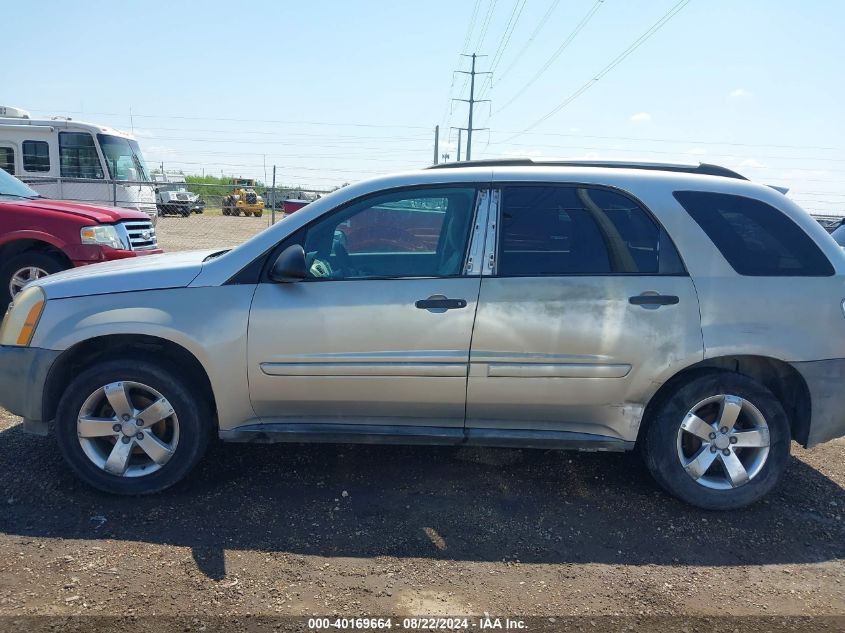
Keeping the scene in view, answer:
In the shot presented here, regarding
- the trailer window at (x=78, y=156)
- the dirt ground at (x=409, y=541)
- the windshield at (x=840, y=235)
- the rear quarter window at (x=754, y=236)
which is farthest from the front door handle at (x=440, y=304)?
the trailer window at (x=78, y=156)

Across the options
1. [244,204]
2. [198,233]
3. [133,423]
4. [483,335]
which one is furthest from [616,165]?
[244,204]

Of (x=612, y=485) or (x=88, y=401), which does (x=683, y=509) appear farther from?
(x=88, y=401)

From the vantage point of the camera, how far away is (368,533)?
3.26 m

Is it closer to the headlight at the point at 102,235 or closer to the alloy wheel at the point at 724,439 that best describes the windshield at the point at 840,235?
the alloy wheel at the point at 724,439

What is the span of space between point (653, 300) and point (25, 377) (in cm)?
347

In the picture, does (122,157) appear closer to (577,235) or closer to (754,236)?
(577,235)

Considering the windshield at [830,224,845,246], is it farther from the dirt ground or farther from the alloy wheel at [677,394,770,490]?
the alloy wheel at [677,394,770,490]

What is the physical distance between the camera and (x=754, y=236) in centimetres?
358

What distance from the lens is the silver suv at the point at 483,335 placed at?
346cm

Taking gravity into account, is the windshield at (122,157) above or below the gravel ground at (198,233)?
above

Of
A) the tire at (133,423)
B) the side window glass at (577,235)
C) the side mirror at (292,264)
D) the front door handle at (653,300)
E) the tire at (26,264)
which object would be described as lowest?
the tire at (133,423)

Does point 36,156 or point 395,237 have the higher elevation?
point 36,156

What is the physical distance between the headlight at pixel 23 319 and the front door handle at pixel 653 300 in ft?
10.7

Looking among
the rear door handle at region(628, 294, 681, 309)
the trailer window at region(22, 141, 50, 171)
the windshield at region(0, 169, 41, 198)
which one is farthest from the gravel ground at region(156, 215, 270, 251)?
the rear door handle at region(628, 294, 681, 309)
